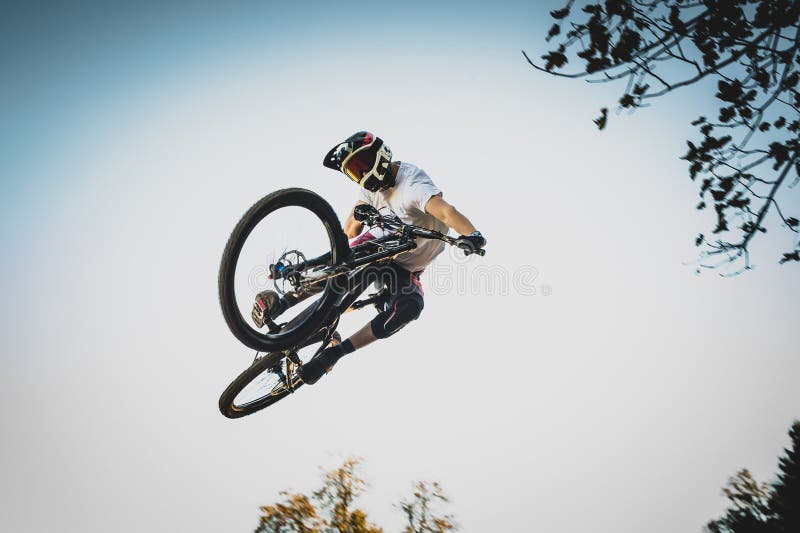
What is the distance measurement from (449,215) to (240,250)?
6.63 ft

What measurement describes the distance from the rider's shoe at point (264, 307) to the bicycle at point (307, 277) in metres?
0.06

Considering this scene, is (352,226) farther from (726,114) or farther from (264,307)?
(726,114)

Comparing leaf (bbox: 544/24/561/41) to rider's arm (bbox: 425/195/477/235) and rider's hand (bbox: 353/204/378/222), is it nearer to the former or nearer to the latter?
rider's arm (bbox: 425/195/477/235)

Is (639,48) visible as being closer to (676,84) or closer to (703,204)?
(676,84)

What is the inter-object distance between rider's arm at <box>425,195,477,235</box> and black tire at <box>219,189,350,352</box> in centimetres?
98

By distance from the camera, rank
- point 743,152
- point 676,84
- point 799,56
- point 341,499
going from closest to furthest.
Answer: point 676,84 → point 799,56 → point 743,152 → point 341,499

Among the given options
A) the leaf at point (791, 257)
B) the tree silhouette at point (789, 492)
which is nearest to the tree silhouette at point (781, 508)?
the tree silhouette at point (789, 492)

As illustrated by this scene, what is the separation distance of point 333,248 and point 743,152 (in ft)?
11.7

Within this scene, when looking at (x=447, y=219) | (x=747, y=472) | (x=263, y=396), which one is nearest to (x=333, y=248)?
(x=447, y=219)

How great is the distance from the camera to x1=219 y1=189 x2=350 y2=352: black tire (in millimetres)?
3648

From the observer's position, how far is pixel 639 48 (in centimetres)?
299

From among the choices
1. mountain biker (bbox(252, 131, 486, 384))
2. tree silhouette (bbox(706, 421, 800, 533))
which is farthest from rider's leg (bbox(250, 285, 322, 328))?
tree silhouette (bbox(706, 421, 800, 533))

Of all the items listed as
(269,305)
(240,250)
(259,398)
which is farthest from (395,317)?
(259,398)

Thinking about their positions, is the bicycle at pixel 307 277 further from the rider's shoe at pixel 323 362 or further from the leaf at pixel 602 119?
the leaf at pixel 602 119
